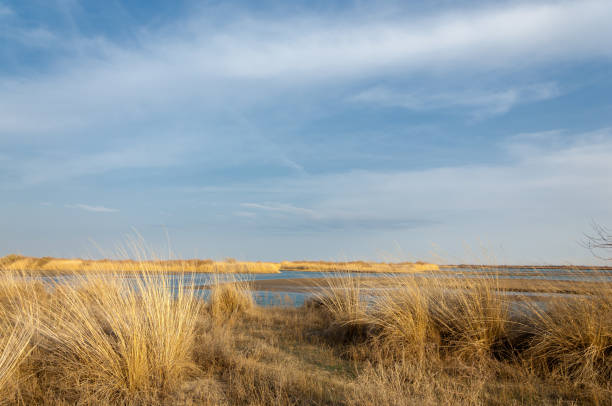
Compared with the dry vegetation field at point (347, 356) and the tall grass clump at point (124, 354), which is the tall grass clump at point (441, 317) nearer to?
the dry vegetation field at point (347, 356)

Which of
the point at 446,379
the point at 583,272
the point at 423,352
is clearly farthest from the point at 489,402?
the point at 583,272

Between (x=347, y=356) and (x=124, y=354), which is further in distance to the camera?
(x=347, y=356)

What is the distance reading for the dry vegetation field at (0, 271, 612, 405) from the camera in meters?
4.24

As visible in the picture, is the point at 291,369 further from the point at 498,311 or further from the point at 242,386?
the point at 498,311

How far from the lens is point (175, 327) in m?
5.17

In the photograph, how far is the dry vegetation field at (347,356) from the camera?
13.9 feet

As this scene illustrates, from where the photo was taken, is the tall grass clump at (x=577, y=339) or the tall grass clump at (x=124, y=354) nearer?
the tall grass clump at (x=124, y=354)

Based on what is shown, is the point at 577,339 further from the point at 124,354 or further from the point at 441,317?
the point at 124,354

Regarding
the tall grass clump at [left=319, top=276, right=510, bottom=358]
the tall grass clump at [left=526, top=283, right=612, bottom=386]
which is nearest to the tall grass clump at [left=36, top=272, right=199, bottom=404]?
the tall grass clump at [left=319, top=276, right=510, bottom=358]

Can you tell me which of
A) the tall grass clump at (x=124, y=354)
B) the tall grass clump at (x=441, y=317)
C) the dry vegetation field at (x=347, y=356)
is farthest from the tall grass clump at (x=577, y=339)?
the tall grass clump at (x=124, y=354)

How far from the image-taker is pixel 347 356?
6.41m

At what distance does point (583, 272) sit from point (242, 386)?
5320mm

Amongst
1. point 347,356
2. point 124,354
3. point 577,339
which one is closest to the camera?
point 124,354

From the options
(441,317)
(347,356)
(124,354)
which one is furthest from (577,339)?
(124,354)
